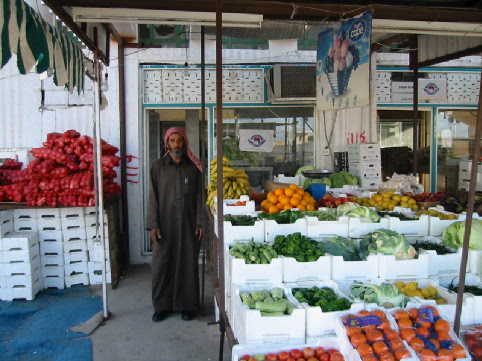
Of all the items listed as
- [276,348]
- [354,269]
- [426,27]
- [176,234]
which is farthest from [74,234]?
[426,27]

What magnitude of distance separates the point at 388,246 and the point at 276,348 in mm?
1341

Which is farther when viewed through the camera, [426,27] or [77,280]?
[77,280]

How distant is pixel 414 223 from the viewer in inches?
160

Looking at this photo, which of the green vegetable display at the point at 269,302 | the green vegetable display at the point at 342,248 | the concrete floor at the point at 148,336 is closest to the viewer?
the green vegetable display at the point at 269,302

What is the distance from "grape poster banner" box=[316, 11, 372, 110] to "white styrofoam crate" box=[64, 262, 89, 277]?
13.3 ft

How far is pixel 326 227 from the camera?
3895mm

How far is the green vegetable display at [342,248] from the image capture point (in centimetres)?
345

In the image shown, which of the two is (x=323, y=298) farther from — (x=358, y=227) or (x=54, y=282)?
(x=54, y=282)

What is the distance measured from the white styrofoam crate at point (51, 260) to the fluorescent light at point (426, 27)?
16.8 feet

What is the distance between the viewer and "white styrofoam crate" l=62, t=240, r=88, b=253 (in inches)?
244

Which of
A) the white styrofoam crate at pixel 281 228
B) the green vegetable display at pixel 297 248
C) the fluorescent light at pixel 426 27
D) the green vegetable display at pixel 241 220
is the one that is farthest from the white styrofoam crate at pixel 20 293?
the fluorescent light at pixel 426 27

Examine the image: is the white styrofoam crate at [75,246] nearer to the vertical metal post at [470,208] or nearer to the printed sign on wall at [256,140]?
the printed sign on wall at [256,140]

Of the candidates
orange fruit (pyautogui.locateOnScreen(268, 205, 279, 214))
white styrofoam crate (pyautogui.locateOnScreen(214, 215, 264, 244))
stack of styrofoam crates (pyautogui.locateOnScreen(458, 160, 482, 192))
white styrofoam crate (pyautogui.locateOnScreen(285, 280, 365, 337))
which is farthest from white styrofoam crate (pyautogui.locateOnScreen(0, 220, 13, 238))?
stack of styrofoam crates (pyautogui.locateOnScreen(458, 160, 482, 192))

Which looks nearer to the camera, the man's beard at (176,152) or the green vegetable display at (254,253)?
the green vegetable display at (254,253)
